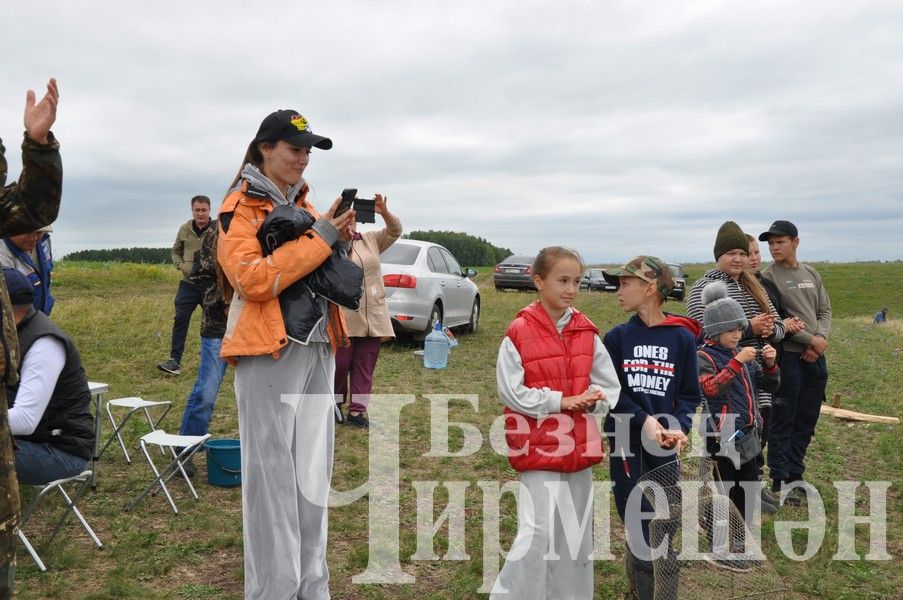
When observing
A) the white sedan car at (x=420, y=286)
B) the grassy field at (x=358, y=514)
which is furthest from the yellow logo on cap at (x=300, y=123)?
the white sedan car at (x=420, y=286)

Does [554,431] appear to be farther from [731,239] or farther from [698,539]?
[731,239]

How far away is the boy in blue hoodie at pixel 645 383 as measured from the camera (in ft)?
10.6

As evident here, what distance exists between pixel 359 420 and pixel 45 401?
3.26 m

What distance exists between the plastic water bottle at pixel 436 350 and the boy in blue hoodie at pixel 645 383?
6145 millimetres

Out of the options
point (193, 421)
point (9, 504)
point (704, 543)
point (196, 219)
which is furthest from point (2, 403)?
point (196, 219)

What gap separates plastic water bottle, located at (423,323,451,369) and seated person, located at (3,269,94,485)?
587 centimetres

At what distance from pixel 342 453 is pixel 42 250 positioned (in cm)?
270

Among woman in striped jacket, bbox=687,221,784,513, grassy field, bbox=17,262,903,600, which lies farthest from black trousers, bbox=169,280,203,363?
woman in striped jacket, bbox=687,221,784,513

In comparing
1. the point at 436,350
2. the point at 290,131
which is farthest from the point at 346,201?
the point at 436,350

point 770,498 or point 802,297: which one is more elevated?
point 802,297

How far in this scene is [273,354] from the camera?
2.79 meters

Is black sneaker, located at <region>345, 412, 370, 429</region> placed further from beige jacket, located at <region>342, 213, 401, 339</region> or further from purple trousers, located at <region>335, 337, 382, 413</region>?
beige jacket, located at <region>342, 213, 401, 339</region>

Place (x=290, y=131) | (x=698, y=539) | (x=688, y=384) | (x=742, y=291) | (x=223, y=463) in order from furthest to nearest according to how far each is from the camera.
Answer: (x=223, y=463) → (x=742, y=291) → (x=688, y=384) → (x=698, y=539) → (x=290, y=131)

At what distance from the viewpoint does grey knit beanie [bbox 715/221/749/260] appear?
14.5 feet
